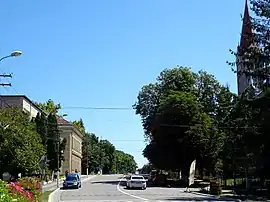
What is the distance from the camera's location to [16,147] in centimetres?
5759

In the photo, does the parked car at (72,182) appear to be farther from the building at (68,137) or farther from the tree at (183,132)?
the building at (68,137)

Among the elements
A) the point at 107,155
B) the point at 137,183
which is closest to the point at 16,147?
the point at 137,183

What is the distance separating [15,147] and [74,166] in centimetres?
6980

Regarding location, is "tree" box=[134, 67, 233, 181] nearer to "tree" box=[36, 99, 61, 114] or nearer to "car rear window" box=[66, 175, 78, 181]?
"car rear window" box=[66, 175, 78, 181]

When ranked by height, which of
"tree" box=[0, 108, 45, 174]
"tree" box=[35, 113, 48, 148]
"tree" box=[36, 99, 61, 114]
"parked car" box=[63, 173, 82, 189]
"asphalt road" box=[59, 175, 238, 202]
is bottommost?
Answer: "asphalt road" box=[59, 175, 238, 202]

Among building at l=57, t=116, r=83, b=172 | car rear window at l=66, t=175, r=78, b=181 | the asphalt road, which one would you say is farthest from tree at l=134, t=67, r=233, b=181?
building at l=57, t=116, r=83, b=172

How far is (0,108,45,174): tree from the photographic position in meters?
57.0

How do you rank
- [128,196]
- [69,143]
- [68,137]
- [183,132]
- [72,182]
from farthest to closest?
[68,137]
[69,143]
[183,132]
[72,182]
[128,196]

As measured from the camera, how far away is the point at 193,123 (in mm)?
67375

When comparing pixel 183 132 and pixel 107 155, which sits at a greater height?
pixel 183 132

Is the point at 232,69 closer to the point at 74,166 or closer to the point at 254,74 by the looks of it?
the point at 254,74

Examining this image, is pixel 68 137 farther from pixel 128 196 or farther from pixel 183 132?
pixel 128 196

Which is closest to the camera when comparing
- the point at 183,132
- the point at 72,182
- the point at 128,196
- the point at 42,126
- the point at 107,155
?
the point at 128,196

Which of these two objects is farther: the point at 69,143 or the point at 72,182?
the point at 69,143
